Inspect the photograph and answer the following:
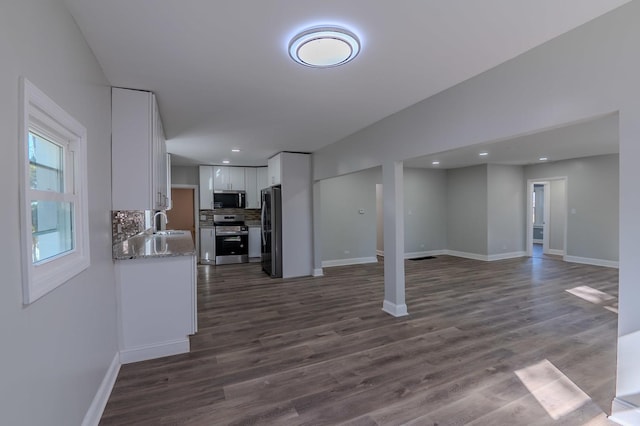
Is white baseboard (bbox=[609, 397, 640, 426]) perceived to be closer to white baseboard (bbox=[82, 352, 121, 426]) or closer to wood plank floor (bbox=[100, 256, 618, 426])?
wood plank floor (bbox=[100, 256, 618, 426])

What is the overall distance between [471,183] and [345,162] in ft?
15.7

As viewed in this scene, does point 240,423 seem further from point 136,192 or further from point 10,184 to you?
point 136,192

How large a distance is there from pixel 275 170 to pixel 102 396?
15.2 feet

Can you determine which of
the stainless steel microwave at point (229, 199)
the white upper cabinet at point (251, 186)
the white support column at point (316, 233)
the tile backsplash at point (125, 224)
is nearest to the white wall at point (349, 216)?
the white support column at point (316, 233)

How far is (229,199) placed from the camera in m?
7.77

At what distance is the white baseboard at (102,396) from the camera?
5.99ft

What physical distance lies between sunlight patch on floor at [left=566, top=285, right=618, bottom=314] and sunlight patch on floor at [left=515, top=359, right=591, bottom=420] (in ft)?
7.45

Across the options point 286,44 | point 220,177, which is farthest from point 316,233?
point 286,44

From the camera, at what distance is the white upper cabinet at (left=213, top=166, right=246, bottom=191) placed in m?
7.69

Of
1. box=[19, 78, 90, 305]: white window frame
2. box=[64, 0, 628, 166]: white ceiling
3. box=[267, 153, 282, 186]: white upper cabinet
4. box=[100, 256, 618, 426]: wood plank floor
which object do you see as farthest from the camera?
box=[267, 153, 282, 186]: white upper cabinet

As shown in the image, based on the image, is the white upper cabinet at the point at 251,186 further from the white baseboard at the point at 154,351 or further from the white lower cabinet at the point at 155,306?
the white baseboard at the point at 154,351

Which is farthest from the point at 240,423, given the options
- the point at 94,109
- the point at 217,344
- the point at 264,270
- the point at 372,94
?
the point at 264,270

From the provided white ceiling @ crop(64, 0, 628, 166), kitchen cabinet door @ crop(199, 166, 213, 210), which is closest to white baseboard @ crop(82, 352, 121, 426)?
white ceiling @ crop(64, 0, 628, 166)

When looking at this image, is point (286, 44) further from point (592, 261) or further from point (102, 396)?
point (592, 261)
